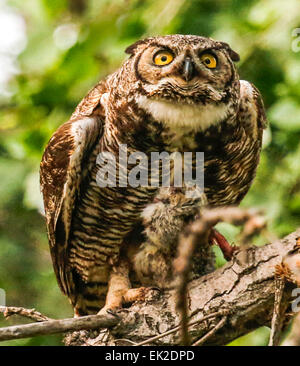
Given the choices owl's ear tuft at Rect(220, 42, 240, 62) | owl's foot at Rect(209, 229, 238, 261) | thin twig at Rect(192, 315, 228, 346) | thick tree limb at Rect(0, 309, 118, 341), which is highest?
owl's ear tuft at Rect(220, 42, 240, 62)

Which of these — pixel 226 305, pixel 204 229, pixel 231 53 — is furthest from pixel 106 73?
pixel 204 229

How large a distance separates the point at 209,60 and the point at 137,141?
16.5 inches

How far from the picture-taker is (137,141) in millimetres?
2365

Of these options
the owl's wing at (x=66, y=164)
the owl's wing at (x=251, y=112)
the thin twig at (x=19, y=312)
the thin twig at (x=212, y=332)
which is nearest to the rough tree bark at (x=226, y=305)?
the thin twig at (x=212, y=332)

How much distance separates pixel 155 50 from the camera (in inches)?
94.0

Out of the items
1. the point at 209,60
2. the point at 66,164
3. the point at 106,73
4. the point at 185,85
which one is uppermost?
the point at 106,73

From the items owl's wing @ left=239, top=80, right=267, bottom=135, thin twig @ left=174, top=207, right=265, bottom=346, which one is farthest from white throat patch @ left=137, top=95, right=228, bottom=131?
thin twig @ left=174, top=207, right=265, bottom=346

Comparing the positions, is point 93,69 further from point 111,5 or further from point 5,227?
point 5,227

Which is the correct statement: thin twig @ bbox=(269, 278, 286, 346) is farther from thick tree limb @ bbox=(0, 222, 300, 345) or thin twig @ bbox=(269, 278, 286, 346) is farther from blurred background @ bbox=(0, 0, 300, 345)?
blurred background @ bbox=(0, 0, 300, 345)

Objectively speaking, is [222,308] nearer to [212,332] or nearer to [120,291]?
[212,332]

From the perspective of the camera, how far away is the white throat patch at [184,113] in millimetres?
2332

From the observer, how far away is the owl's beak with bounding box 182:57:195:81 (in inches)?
87.4

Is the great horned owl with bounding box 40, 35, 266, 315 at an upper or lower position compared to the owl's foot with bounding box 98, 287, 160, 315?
upper
